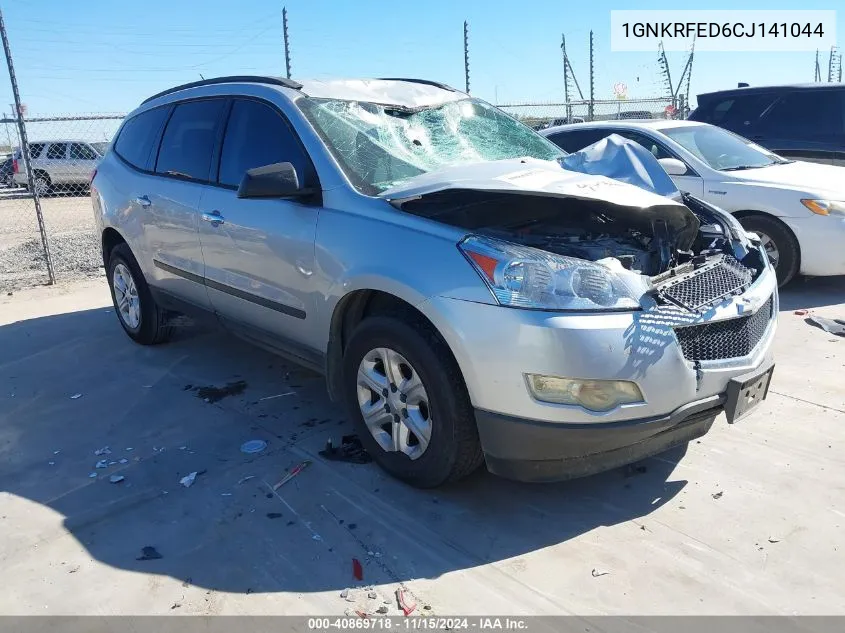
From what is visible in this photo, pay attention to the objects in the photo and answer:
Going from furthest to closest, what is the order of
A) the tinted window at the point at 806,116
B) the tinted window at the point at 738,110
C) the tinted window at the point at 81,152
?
1. the tinted window at the point at 81,152
2. the tinted window at the point at 738,110
3. the tinted window at the point at 806,116

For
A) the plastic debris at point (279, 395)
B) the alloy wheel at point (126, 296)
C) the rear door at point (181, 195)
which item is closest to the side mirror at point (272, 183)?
the rear door at point (181, 195)

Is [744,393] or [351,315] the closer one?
[744,393]

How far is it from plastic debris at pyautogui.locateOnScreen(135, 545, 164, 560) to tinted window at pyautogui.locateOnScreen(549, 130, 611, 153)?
6000 millimetres

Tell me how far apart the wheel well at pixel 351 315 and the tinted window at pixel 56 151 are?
64.0 feet

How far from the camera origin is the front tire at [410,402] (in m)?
2.95

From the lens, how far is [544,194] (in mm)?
3068

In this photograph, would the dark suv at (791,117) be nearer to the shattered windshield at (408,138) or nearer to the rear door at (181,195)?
the shattered windshield at (408,138)

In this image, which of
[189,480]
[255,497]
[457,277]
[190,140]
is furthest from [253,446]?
[190,140]

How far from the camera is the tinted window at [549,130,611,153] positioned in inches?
299

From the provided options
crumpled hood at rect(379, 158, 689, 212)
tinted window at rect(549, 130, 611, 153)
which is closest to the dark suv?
tinted window at rect(549, 130, 611, 153)

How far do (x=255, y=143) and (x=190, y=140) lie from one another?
810 mm

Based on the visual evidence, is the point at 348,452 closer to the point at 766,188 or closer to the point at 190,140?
the point at 190,140

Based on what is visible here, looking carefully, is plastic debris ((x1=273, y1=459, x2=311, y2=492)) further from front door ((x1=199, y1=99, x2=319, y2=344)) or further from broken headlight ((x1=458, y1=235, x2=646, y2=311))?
broken headlight ((x1=458, y1=235, x2=646, y2=311))
